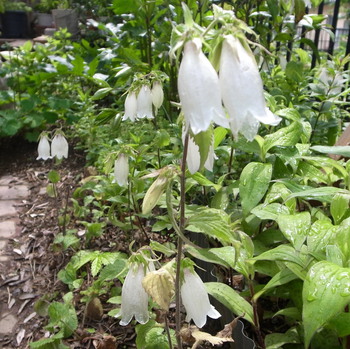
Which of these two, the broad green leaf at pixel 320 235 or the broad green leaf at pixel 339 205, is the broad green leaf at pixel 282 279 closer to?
the broad green leaf at pixel 320 235

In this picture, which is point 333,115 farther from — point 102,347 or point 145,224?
point 102,347

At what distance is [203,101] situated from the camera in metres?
0.68

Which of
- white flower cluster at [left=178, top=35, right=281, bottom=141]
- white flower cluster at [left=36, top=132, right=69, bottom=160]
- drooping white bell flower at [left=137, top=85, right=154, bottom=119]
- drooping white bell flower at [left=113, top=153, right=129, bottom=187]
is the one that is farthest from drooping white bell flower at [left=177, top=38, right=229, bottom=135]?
white flower cluster at [left=36, top=132, right=69, bottom=160]

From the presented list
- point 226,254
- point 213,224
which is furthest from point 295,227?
point 213,224

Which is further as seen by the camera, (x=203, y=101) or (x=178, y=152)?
(x=178, y=152)

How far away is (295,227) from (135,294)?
1.42ft

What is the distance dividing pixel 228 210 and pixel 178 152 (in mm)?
323

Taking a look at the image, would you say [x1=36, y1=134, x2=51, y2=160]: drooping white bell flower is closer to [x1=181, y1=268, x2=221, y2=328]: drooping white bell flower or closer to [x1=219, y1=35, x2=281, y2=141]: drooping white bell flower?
[x1=181, y1=268, x2=221, y2=328]: drooping white bell flower

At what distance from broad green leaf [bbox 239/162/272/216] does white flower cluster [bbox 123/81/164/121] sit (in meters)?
0.46

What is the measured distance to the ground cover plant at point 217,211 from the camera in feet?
2.35

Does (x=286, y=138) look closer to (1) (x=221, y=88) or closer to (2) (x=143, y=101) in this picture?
(2) (x=143, y=101)

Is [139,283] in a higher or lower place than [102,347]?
higher

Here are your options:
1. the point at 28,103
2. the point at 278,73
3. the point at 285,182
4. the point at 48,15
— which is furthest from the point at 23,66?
the point at 48,15

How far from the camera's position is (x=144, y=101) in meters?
1.68
